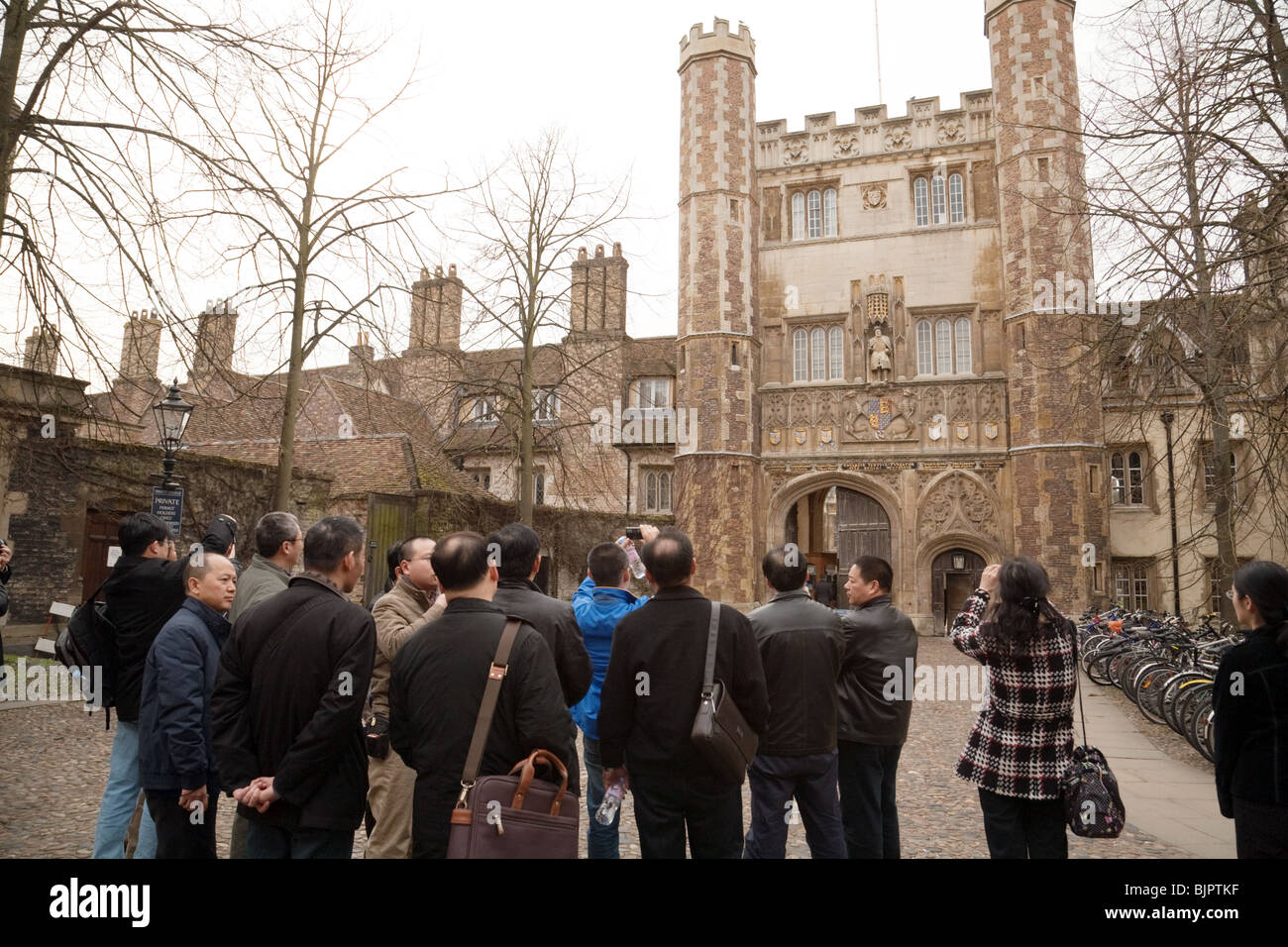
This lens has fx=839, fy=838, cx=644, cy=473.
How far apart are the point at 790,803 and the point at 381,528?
48.6 feet

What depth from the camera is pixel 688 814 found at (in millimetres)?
3354

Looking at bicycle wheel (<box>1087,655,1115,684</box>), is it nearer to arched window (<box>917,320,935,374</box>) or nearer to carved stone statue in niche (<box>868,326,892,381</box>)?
carved stone statue in niche (<box>868,326,892,381</box>)

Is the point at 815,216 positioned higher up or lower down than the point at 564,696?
higher up

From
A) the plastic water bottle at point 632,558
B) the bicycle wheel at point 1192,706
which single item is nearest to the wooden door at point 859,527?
the bicycle wheel at point 1192,706

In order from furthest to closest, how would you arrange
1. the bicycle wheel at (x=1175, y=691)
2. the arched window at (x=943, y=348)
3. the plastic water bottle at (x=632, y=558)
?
the arched window at (x=943, y=348), the bicycle wheel at (x=1175, y=691), the plastic water bottle at (x=632, y=558)

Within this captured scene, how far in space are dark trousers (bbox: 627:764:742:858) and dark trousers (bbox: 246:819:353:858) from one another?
3.63 feet

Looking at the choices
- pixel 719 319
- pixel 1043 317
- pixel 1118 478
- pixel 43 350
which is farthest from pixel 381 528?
pixel 1118 478

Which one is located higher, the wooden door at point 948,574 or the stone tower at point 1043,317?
the stone tower at point 1043,317

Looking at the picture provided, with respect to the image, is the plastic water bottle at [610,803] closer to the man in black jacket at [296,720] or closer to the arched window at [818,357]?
the man in black jacket at [296,720]

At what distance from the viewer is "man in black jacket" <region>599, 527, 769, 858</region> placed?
3297 millimetres

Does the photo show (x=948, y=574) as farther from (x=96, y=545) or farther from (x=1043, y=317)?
(x=96, y=545)

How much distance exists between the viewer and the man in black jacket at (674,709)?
130 inches

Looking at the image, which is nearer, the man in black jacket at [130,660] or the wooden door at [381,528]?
the man in black jacket at [130,660]

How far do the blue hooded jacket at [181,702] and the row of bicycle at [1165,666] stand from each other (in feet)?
21.2
